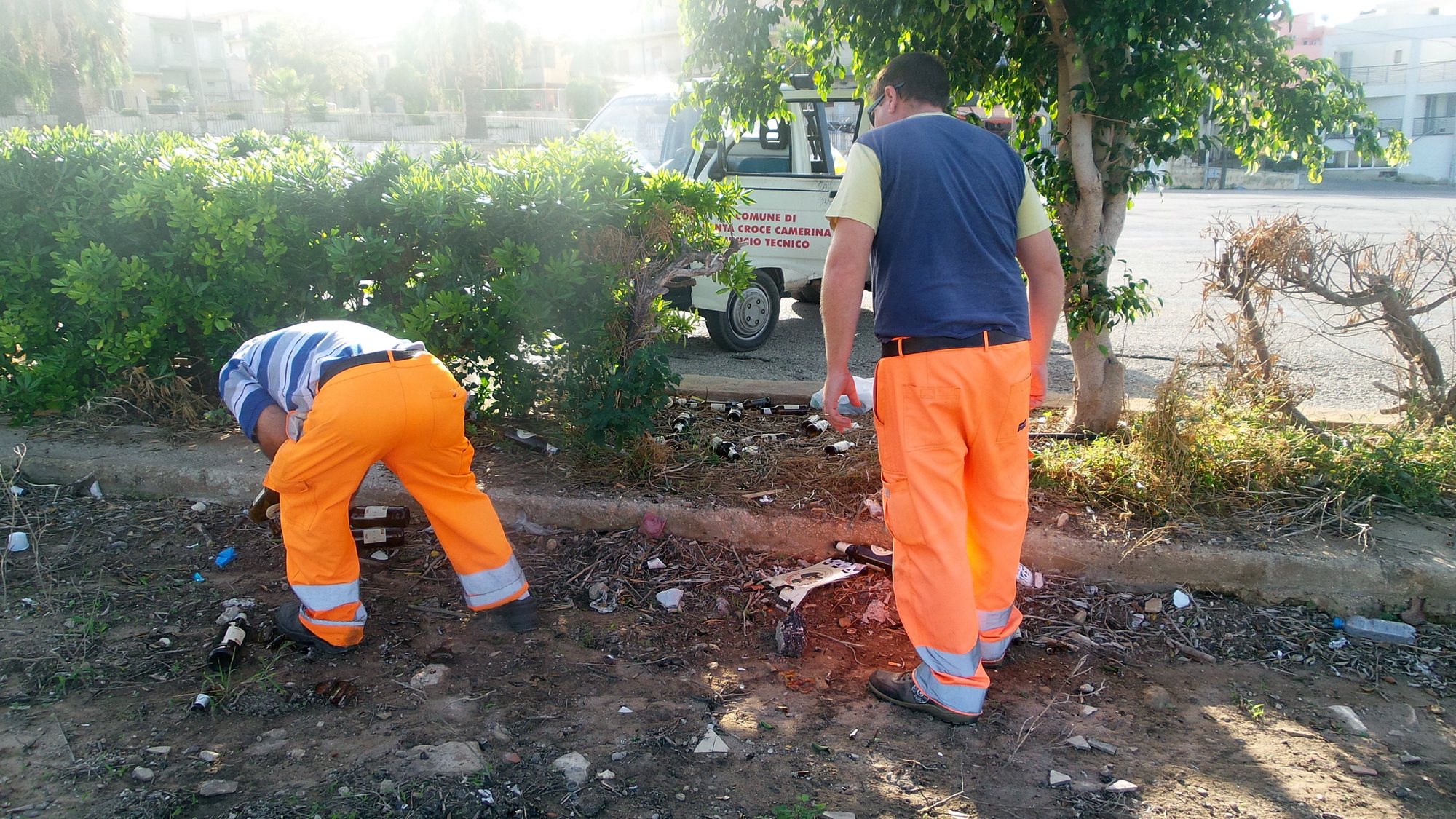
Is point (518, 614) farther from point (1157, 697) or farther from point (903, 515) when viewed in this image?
point (1157, 697)

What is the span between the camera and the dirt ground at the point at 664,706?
2.51m

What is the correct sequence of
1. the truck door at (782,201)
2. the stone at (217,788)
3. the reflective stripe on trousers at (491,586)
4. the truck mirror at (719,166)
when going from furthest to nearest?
the truck door at (782,201), the truck mirror at (719,166), the reflective stripe on trousers at (491,586), the stone at (217,788)

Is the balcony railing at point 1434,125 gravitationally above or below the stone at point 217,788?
above

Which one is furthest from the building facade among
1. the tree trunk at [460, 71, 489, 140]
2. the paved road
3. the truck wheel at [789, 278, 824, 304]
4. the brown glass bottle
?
the brown glass bottle

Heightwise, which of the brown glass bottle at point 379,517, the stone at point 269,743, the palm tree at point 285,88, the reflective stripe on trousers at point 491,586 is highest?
the palm tree at point 285,88

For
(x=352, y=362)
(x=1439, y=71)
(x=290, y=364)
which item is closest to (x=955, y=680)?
(x=352, y=362)

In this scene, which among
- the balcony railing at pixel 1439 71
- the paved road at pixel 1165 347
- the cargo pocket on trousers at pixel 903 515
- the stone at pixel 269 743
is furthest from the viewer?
the balcony railing at pixel 1439 71

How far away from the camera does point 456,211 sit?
13.9 ft

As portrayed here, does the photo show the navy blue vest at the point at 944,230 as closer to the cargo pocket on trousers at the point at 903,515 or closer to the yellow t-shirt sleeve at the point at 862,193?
the yellow t-shirt sleeve at the point at 862,193

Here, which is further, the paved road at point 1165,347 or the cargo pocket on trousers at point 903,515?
the paved road at point 1165,347

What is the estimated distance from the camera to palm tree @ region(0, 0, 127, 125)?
26.9 metres

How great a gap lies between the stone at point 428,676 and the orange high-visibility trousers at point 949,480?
1.50 metres

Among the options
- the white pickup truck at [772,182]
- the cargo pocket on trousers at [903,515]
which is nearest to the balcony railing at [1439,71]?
the white pickup truck at [772,182]

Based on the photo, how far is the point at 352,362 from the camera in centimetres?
292
